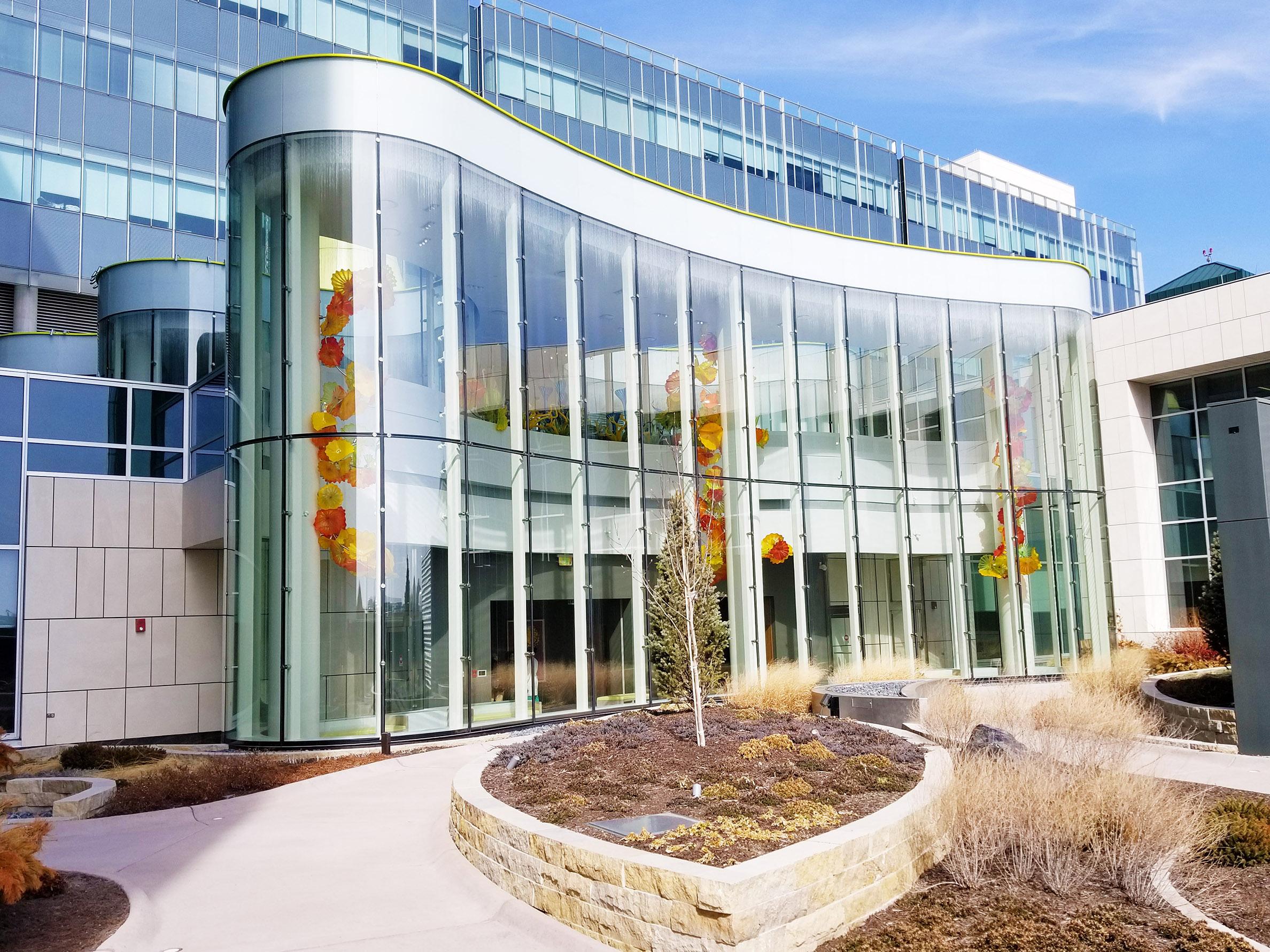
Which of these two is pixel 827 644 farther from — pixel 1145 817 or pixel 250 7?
pixel 250 7

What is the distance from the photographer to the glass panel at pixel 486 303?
58.2 feet

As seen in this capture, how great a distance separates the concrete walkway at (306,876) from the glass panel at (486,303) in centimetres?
662

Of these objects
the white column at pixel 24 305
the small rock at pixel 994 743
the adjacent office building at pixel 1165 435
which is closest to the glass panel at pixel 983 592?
the adjacent office building at pixel 1165 435

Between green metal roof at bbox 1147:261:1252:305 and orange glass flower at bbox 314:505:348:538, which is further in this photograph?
green metal roof at bbox 1147:261:1252:305

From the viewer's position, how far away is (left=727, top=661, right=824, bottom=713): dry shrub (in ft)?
57.3

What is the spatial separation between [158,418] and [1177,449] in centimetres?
2607

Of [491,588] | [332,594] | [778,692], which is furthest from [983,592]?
[332,594]

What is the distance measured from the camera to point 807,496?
24438mm

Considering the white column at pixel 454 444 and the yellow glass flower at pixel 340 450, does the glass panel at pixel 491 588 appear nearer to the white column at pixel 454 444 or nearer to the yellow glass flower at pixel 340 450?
the white column at pixel 454 444

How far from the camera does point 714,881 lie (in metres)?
6.35

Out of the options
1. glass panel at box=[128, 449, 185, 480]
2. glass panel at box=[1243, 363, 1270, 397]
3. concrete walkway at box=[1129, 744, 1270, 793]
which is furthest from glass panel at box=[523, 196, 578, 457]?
glass panel at box=[1243, 363, 1270, 397]

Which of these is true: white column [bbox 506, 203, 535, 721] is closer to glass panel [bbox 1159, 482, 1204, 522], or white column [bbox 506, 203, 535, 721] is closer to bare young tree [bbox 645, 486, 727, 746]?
bare young tree [bbox 645, 486, 727, 746]

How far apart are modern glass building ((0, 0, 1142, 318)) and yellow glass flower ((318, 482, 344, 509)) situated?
23051mm

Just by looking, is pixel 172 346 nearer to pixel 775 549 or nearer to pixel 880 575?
pixel 775 549
